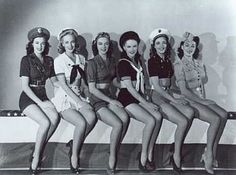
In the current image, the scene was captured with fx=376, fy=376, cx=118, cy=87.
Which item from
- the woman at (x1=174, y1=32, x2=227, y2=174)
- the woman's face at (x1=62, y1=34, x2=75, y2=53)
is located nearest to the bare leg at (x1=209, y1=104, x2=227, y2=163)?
the woman at (x1=174, y1=32, x2=227, y2=174)

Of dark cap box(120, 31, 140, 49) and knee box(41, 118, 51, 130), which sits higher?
dark cap box(120, 31, 140, 49)

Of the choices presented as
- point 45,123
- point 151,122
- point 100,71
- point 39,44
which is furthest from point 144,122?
point 39,44

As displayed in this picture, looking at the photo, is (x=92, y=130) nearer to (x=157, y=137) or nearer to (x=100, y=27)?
(x=157, y=137)

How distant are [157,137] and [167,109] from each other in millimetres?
104

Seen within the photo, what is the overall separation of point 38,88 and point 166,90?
1.48ft

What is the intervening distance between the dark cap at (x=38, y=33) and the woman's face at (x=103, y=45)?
7.1 inches

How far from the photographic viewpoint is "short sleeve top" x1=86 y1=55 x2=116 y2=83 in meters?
1.32

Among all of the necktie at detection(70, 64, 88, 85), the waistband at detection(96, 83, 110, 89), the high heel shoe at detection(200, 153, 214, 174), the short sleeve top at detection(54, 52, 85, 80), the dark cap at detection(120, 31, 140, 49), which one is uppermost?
the dark cap at detection(120, 31, 140, 49)

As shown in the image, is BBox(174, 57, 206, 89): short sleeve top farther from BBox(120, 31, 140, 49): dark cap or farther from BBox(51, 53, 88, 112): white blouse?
BBox(51, 53, 88, 112): white blouse

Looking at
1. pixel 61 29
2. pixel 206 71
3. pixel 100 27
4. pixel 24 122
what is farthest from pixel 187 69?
pixel 24 122

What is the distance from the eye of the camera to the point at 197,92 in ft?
4.42

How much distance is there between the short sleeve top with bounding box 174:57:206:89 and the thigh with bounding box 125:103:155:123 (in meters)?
0.17

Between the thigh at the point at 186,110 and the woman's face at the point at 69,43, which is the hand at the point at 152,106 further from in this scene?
the woman's face at the point at 69,43

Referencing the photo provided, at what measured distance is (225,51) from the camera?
1343mm
